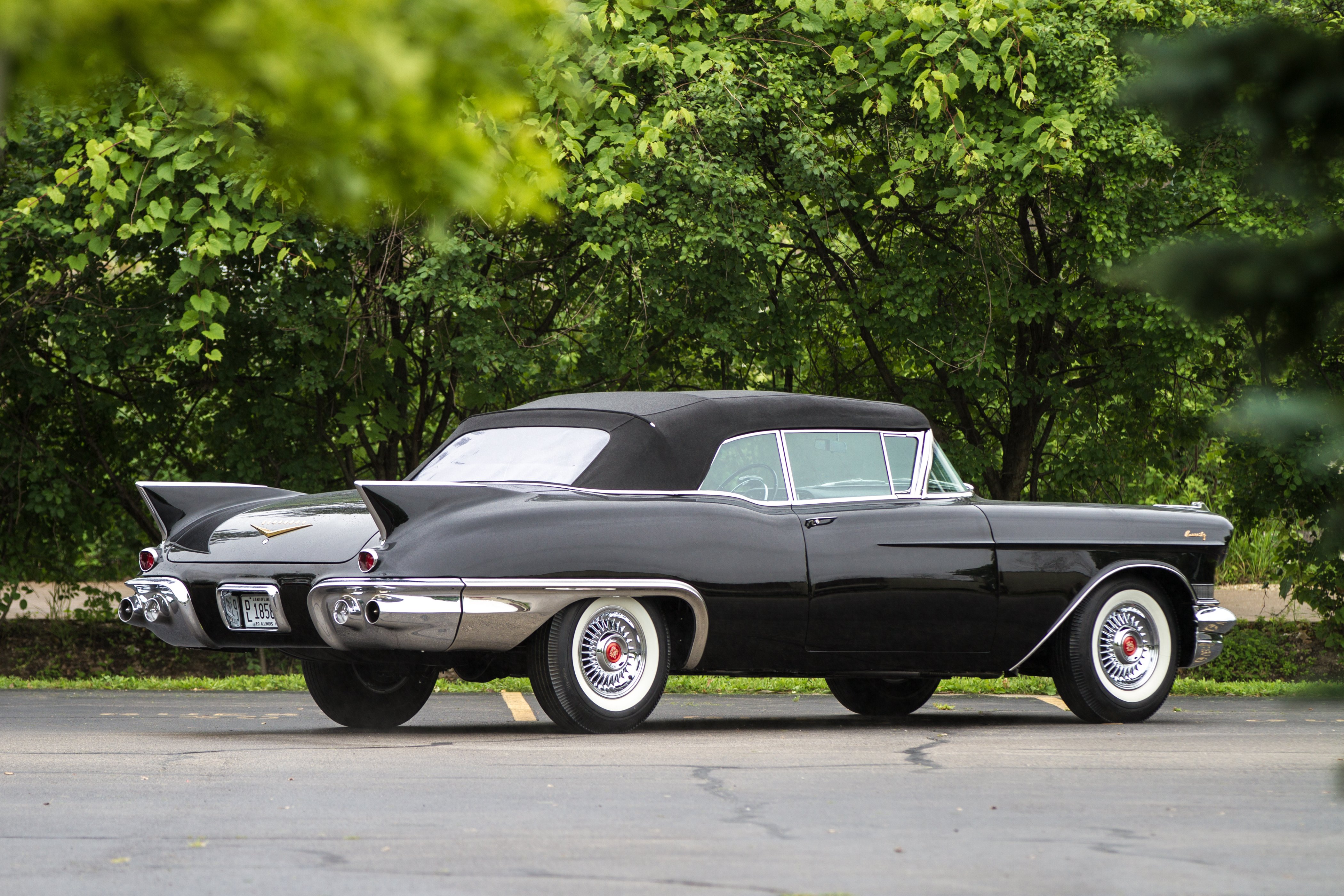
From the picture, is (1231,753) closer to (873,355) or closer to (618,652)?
(618,652)

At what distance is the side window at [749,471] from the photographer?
8.91m

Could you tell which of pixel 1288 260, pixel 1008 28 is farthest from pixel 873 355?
pixel 1288 260

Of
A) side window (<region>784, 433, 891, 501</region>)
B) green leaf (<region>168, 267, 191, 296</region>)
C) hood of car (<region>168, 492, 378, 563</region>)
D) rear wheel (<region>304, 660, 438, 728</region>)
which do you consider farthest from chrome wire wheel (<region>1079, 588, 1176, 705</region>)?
green leaf (<region>168, 267, 191, 296</region>)

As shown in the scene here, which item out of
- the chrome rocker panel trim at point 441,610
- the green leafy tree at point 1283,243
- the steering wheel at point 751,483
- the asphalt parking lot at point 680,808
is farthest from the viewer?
the steering wheel at point 751,483

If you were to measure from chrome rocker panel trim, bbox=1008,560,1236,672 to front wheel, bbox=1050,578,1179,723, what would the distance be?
0.27 feet

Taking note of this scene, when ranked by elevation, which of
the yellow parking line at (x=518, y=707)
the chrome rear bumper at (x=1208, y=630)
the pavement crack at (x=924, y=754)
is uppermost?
the chrome rear bumper at (x=1208, y=630)

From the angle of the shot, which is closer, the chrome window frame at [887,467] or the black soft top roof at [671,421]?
the black soft top roof at [671,421]

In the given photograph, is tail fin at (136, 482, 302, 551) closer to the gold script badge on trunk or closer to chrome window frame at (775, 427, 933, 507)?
the gold script badge on trunk

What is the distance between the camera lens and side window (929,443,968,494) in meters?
9.70

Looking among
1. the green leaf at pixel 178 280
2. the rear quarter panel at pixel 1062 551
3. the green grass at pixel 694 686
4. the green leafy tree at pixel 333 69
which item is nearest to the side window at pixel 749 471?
the rear quarter panel at pixel 1062 551

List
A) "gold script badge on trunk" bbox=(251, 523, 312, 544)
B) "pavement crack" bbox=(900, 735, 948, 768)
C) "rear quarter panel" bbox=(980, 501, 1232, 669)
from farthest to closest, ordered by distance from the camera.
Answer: "rear quarter panel" bbox=(980, 501, 1232, 669)
"gold script badge on trunk" bbox=(251, 523, 312, 544)
"pavement crack" bbox=(900, 735, 948, 768)

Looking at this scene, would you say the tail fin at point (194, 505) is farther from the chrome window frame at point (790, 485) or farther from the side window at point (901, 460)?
the side window at point (901, 460)

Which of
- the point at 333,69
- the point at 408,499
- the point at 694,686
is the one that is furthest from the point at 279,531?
the point at 333,69

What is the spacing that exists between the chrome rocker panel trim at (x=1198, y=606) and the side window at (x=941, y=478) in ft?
2.95
